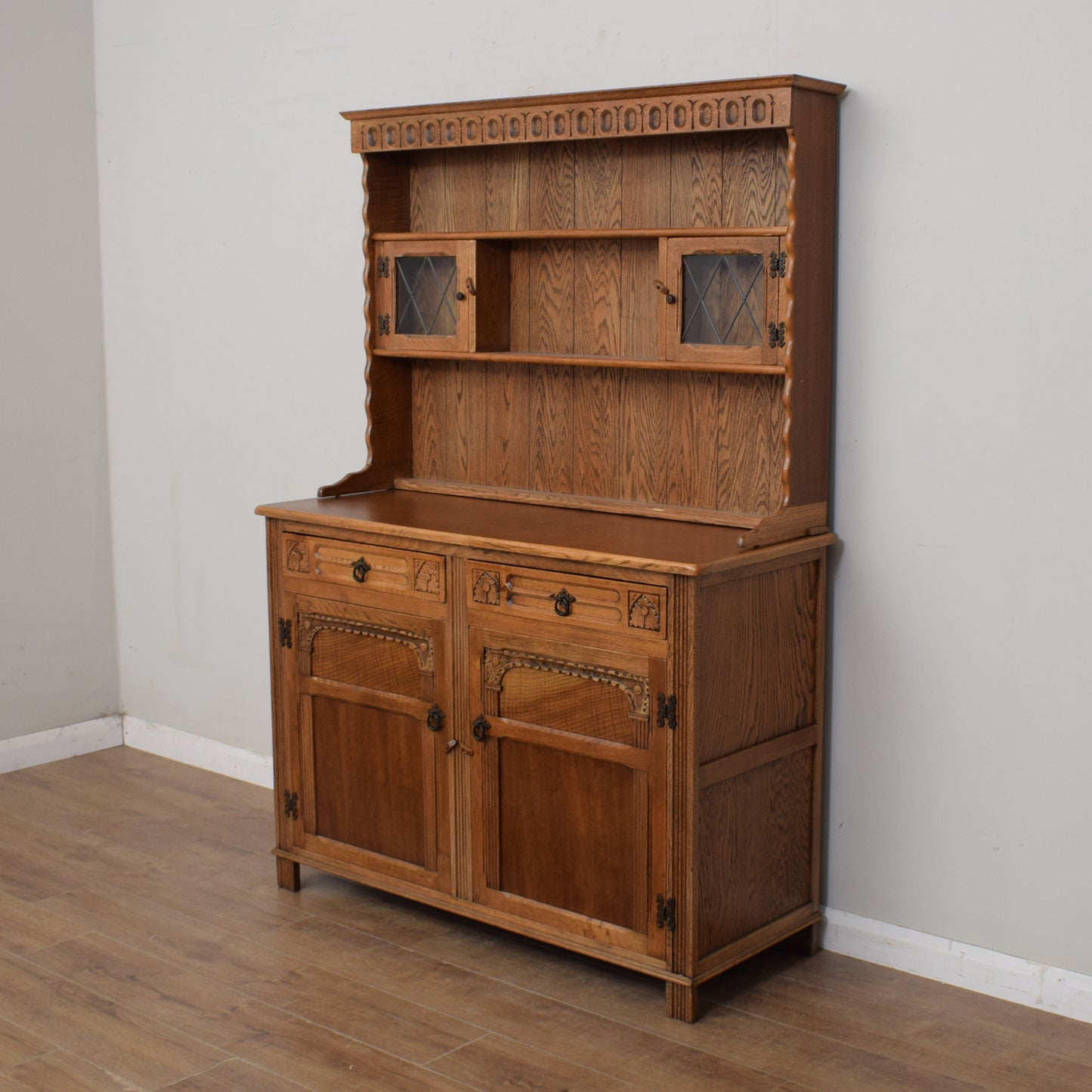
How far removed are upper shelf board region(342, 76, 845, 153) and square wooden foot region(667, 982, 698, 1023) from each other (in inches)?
74.5

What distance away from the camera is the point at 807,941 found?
3.47 m

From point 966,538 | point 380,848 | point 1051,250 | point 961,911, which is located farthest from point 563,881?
point 1051,250

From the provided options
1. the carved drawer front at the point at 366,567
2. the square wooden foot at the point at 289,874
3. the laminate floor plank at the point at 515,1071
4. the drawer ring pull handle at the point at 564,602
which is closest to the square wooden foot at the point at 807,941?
the laminate floor plank at the point at 515,1071

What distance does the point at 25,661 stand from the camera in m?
4.95

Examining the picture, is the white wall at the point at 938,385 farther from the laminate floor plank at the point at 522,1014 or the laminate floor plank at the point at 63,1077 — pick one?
the laminate floor plank at the point at 63,1077

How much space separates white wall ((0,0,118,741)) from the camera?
15.6 ft

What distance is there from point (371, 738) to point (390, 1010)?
28.4 inches

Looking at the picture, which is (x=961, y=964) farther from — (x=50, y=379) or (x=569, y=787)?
(x=50, y=379)

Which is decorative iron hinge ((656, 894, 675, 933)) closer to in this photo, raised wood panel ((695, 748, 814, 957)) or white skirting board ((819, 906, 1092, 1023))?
raised wood panel ((695, 748, 814, 957))

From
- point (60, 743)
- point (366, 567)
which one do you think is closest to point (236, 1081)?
point (366, 567)

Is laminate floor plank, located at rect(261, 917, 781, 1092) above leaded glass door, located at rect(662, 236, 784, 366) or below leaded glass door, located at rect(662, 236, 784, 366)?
below

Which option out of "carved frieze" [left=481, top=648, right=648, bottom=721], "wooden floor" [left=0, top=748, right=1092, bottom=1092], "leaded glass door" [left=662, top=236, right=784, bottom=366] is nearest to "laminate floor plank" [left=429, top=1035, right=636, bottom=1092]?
"wooden floor" [left=0, top=748, right=1092, bottom=1092]

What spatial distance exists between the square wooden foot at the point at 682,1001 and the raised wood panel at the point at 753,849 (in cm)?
9

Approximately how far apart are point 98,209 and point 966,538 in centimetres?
333
